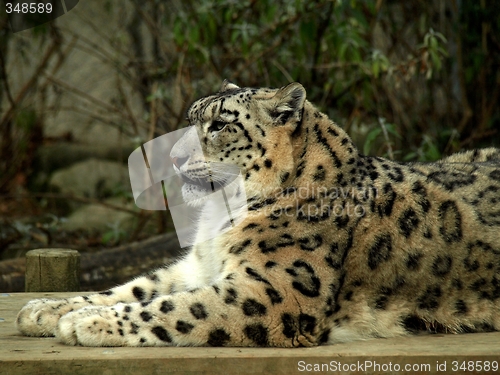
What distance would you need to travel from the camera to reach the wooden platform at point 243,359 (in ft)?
9.59

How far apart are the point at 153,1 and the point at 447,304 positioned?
6906mm

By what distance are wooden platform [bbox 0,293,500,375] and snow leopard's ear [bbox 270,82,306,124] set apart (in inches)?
46.1

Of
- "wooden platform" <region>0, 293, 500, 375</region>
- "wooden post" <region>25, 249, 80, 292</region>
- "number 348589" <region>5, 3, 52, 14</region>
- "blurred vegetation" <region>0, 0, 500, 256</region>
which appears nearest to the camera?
"wooden platform" <region>0, 293, 500, 375</region>

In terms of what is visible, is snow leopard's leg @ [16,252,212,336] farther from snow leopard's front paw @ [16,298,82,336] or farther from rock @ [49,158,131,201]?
rock @ [49,158,131,201]

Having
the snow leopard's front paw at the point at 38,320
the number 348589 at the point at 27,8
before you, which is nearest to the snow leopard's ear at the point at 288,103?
the snow leopard's front paw at the point at 38,320

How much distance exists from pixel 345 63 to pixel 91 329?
4.75m

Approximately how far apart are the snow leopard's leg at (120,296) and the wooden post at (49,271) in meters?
1.03

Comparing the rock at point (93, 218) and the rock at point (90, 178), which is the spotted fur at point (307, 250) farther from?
the rock at point (90, 178)

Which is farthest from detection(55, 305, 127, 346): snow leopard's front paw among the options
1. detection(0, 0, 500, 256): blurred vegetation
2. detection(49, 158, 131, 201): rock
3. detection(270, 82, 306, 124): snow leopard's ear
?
detection(49, 158, 131, 201): rock

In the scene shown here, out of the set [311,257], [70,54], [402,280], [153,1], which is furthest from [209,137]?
[70,54]

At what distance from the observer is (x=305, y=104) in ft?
12.7

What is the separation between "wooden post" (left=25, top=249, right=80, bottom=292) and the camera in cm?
504

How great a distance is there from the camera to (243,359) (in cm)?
300

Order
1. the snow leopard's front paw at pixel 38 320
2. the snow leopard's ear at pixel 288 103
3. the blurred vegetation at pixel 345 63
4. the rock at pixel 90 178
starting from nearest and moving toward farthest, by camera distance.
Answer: the snow leopard's front paw at pixel 38 320, the snow leopard's ear at pixel 288 103, the blurred vegetation at pixel 345 63, the rock at pixel 90 178
